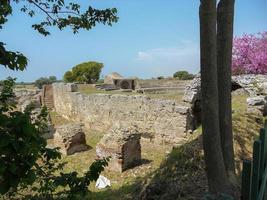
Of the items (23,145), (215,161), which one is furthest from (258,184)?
(23,145)

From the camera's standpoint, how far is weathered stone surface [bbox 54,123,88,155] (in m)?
11.3

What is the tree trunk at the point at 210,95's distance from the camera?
3.88 meters

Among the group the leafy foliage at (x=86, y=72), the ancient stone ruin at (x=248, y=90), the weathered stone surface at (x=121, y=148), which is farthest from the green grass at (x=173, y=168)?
the leafy foliage at (x=86, y=72)

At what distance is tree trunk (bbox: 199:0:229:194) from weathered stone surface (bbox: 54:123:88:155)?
7.69 m

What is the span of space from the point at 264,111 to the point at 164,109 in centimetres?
297

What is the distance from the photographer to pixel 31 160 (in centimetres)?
261

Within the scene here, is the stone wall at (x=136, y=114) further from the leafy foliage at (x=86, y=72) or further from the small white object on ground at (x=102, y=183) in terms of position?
the leafy foliage at (x=86, y=72)

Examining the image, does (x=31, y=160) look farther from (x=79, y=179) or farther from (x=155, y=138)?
(x=155, y=138)

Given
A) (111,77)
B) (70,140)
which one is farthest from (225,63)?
(111,77)

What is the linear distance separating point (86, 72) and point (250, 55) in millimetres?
34441

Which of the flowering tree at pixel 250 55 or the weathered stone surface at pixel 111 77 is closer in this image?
the flowering tree at pixel 250 55

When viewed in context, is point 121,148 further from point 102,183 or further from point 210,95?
point 210,95

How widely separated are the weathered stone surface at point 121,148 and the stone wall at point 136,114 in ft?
5.25

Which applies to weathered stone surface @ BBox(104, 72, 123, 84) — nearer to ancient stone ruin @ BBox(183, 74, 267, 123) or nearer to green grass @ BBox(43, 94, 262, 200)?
ancient stone ruin @ BBox(183, 74, 267, 123)
